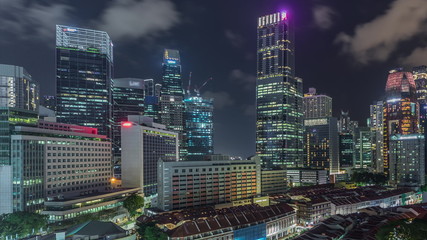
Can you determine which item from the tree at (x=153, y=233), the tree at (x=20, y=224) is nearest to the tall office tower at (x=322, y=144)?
the tree at (x=153, y=233)

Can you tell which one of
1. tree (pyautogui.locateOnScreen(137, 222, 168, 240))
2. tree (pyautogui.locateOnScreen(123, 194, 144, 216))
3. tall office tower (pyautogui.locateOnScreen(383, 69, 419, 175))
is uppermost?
tall office tower (pyautogui.locateOnScreen(383, 69, 419, 175))

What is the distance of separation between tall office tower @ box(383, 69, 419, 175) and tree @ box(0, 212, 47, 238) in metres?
145

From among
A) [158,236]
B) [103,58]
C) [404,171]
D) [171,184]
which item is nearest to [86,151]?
[171,184]

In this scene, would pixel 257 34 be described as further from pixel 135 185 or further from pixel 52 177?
pixel 52 177

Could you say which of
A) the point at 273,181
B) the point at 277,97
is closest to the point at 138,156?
the point at 273,181

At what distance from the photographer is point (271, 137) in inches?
6673

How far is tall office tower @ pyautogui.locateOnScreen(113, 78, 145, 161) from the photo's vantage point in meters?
174

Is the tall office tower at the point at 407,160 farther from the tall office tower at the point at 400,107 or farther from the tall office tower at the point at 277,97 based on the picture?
the tall office tower at the point at 277,97

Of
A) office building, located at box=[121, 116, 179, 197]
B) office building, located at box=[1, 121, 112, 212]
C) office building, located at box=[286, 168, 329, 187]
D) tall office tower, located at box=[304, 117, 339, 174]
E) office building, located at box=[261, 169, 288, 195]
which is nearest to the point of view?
office building, located at box=[1, 121, 112, 212]

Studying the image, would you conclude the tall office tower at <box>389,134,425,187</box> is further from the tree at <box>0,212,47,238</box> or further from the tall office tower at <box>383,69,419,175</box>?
the tree at <box>0,212,47,238</box>

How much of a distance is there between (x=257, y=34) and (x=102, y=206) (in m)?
140

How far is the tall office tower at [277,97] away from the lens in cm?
16750

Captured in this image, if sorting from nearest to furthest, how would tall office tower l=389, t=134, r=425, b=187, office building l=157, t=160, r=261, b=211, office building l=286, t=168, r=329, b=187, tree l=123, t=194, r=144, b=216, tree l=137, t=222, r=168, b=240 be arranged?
tree l=137, t=222, r=168, b=240
tree l=123, t=194, r=144, b=216
office building l=157, t=160, r=261, b=211
tall office tower l=389, t=134, r=425, b=187
office building l=286, t=168, r=329, b=187

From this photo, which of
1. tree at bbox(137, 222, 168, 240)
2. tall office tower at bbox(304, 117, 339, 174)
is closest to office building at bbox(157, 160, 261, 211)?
tree at bbox(137, 222, 168, 240)
